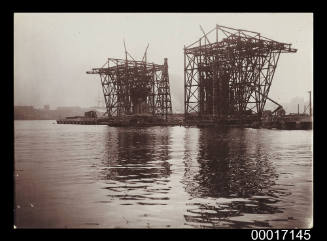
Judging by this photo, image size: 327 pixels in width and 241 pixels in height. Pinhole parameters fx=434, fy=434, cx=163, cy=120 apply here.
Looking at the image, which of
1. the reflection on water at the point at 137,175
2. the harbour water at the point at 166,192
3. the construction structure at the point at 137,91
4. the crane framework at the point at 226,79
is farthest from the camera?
the construction structure at the point at 137,91

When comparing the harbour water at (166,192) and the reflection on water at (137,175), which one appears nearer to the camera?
the harbour water at (166,192)

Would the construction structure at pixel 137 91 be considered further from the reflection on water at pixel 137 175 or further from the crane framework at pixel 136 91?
the reflection on water at pixel 137 175

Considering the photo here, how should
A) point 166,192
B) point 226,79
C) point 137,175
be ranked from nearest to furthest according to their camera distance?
1. point 166,192
2. point 137,175
3. point 226,79

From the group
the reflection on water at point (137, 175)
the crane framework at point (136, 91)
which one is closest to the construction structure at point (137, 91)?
the crane framework at point (136, 91)

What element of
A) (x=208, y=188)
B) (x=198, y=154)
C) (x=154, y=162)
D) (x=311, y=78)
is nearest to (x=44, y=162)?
(x=154, y=162)

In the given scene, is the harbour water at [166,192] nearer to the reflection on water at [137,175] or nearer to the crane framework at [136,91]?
the reflection on water at [137,175]

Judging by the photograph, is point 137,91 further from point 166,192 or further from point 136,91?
point 166,192

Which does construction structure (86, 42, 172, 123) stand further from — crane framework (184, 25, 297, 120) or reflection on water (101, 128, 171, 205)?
reflection on water (101, 128, 171, 205)

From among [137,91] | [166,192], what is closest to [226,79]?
[137,91]

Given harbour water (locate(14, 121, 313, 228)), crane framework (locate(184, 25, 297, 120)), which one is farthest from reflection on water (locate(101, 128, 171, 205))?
crane framework (locate(184, 25, 297, 120))

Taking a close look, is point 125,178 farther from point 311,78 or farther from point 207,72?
point 207,72

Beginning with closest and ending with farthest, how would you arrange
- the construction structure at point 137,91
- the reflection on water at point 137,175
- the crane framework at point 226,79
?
the reflection on water at point 137,175
the crane framework at point 226,79
the construction structure at point 137,91

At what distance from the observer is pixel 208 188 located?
17.4 m
